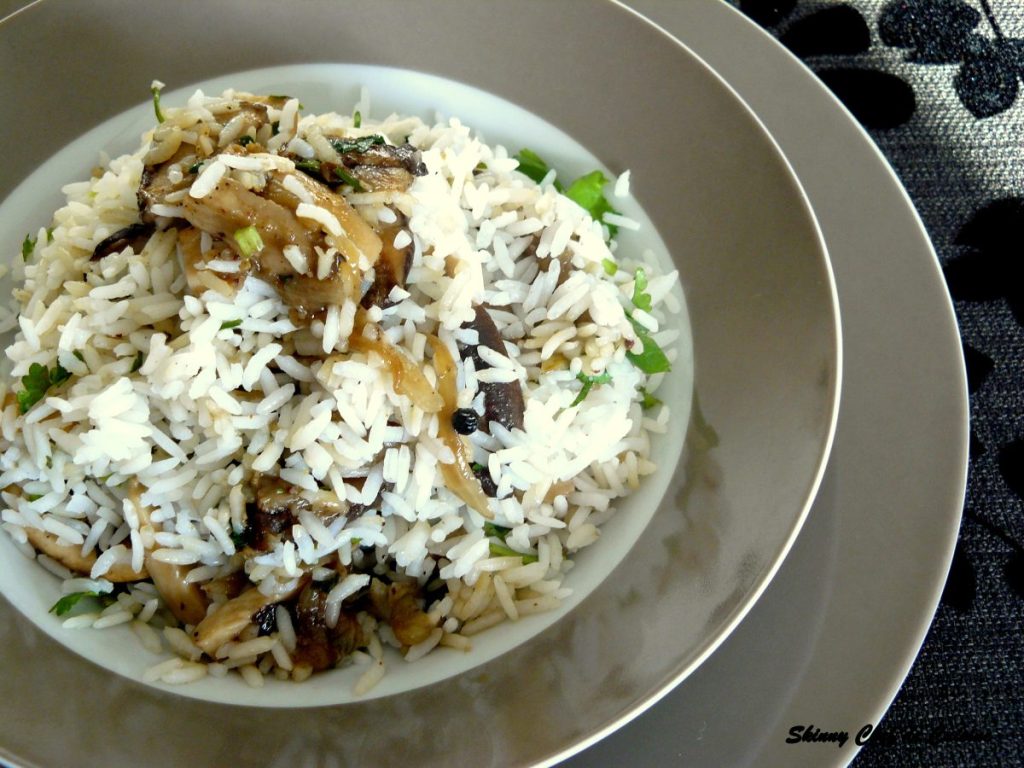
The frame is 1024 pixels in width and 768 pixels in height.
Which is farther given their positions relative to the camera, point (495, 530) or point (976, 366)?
point (976, 366)

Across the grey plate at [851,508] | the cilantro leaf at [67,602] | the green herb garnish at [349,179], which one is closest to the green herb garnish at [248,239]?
the green herb garnish at [349,179]

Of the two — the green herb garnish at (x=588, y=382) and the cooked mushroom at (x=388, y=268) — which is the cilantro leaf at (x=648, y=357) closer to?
the green herb garnish at (x=588, y=382)

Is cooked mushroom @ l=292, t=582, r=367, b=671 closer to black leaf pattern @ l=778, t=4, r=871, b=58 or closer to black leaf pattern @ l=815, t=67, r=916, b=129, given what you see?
black leaf pattern @ l=815, t=67, r=916, b=129

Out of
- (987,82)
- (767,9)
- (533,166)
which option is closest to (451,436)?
(533,166)

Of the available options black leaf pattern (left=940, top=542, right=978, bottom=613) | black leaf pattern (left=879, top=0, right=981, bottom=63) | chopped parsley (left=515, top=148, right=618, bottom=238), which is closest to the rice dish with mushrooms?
chopped parsley (left=515, top=148, right=618, bottom=238)

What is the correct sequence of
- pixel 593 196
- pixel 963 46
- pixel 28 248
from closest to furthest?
pixel 28 248
pixel 593 196
pixel 963 46

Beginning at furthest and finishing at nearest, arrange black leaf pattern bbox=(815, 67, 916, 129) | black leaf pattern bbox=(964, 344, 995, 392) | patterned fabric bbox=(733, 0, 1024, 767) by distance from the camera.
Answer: black leaf pattern bbox=(815, 67, 916, 129), black leaf pattern bbox=(964, 344, 995, 392), patterned fabric bbox=(733, 0, 1024, 767)

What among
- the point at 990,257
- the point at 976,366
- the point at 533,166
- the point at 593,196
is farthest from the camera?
the point at 990,257

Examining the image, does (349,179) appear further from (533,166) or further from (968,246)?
(968,246)
